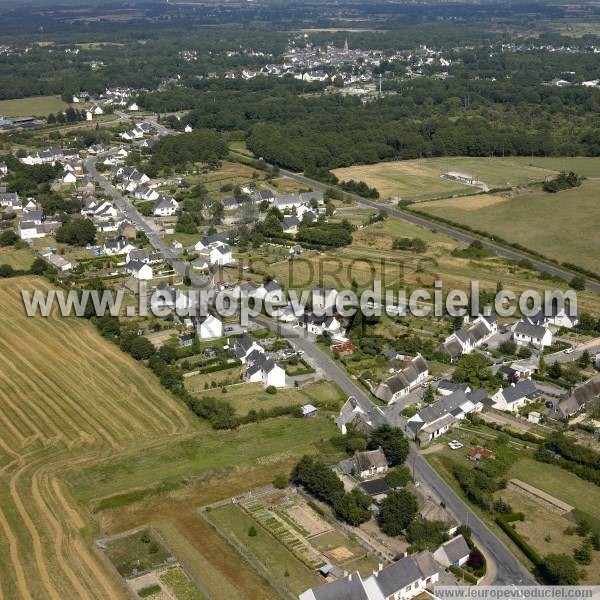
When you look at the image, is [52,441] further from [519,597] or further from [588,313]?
[588,313]

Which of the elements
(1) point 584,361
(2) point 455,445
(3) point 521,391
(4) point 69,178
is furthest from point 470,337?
(4) point 69,178

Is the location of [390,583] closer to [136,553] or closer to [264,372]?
[136,553]

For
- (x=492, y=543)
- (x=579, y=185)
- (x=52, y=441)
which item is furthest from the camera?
(x=579, y=185)

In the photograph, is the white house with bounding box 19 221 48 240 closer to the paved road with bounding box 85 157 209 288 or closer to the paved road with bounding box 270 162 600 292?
the paved road with bounding box 85 157 209 288

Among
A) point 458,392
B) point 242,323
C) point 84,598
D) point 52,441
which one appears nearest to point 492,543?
point 458,392

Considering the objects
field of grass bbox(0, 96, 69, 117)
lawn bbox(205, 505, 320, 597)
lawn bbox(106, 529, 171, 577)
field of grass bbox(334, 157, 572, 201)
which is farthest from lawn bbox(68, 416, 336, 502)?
field of grass bbox(0, 96, 69, 117)
